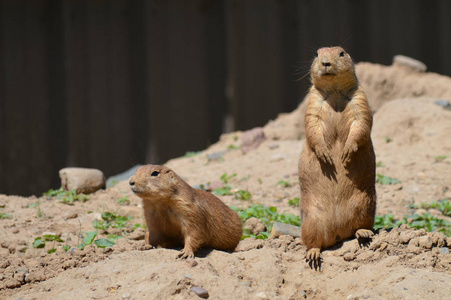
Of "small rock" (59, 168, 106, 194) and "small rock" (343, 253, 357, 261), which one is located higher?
"small rock" (343, 253, 357, 261)

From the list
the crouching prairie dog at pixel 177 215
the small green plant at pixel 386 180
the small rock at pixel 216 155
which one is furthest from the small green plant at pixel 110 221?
the small green plant at pixel 386 180

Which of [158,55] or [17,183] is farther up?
[158,55]

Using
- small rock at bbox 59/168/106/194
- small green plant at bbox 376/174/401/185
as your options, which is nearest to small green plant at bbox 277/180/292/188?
small green plant at bbox 376/174/401/185

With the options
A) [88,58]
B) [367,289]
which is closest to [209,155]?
[88,58]

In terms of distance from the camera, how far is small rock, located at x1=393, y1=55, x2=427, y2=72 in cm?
973

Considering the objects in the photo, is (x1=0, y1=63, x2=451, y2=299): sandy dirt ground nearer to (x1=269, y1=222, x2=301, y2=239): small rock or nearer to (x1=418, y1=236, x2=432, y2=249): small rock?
(x1=418, y1=236, x2=432, y2=249): small rock

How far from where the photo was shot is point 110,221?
600 cm

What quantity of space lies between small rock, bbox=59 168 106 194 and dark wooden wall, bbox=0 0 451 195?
8.55 feet

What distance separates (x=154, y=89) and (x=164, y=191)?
5.81 m

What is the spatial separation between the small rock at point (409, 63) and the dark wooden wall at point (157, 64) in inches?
13.3

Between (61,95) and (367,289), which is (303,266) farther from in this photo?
(61,95)

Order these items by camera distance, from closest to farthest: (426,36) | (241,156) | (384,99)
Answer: (241,156), (384,99), (426,36)

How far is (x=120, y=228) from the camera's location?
18.8 ft

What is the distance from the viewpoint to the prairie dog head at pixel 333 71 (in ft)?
14.0
